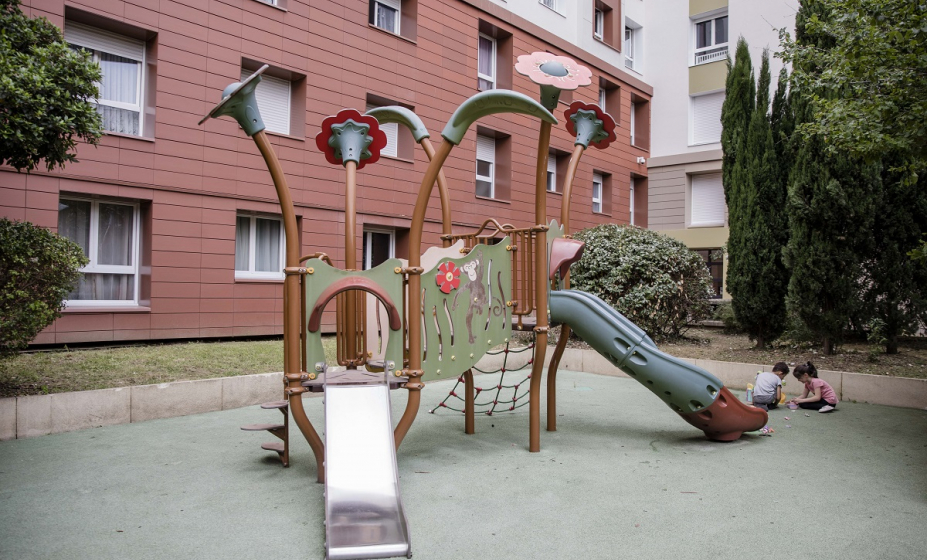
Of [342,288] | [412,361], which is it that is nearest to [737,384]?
[412,361]

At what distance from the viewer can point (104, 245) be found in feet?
33.3

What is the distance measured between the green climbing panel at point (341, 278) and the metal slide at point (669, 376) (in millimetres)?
1937

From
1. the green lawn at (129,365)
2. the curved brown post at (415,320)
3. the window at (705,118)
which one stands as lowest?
the green lawn at (129,365)

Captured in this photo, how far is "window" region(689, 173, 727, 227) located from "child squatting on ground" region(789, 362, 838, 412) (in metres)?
13.8

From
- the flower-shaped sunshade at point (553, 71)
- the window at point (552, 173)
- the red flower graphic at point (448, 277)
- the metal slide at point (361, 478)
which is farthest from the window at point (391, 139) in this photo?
the metal slide at point (361, 478)

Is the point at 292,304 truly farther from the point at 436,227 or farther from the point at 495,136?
the point at 495,136

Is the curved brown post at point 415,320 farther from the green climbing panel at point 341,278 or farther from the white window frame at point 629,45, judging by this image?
the white window frame at point 629,45

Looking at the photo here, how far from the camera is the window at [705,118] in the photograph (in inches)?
803

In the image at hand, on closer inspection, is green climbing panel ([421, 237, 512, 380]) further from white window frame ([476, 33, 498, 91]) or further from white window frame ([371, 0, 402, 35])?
white window frame ([476, 33, 498, 91])

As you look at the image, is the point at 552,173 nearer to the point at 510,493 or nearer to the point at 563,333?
the point at 563,333

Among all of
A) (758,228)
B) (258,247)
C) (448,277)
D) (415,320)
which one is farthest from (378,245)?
(415,320)

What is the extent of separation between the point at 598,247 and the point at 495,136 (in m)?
6.04

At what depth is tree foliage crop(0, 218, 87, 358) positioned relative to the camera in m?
5.53

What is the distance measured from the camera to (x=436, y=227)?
14.7 meters
